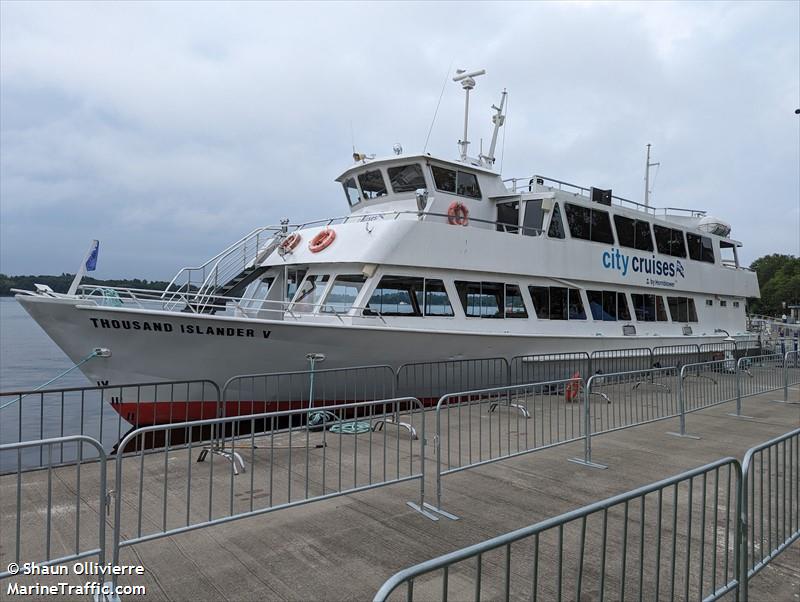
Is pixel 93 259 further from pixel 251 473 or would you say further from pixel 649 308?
pixel 649 308

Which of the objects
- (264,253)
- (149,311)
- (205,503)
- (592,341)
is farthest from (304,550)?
(592,341)

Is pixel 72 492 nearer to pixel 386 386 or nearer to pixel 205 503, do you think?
pixel 205 503

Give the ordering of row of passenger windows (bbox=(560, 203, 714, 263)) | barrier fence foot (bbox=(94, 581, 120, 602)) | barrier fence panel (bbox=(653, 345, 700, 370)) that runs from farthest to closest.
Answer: barrier fence panel (bbox=(653, 345, 700, 370)), row of passenger windows (bbox=(560, 203, 714, 263)), barrier fence foot (bbox=(94, 581, 120, 602))

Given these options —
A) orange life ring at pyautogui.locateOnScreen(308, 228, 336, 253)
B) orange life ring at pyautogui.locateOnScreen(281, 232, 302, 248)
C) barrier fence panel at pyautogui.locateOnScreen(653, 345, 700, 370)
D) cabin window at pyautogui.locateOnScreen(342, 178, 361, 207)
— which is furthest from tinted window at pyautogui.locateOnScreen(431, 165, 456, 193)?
barrier fence panel at pyautogui.locateOnScreen(653, 345, 700, 370)

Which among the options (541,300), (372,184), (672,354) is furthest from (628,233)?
Answer: (372,184)

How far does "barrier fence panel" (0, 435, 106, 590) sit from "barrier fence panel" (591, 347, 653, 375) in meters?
10.1

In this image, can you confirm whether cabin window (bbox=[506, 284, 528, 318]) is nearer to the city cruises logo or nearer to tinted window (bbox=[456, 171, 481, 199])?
tinted window (bbox=[456, 171, 481, 199])

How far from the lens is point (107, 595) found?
3443 millimetres

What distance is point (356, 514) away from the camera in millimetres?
4891

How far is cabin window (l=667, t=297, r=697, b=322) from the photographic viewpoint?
53.0ft

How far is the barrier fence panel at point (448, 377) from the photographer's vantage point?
33.1ft

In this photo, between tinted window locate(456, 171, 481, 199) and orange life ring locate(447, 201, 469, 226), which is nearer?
orange life ring locate(447, 201, 469, 226)

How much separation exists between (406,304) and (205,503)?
228 inches

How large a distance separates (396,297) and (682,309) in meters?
10.6
